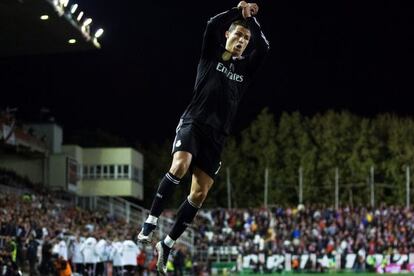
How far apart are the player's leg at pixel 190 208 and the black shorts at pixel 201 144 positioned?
0.11 metres

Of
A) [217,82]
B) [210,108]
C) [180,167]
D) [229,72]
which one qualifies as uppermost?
[229,72]

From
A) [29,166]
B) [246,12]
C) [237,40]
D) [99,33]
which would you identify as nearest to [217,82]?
[237,40]

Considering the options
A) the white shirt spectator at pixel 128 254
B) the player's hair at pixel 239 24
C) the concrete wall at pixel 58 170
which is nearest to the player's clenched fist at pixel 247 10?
the player's hair at pixel 239 24

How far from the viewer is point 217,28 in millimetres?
9820

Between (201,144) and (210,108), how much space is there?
419mm

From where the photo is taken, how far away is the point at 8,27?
34.6m

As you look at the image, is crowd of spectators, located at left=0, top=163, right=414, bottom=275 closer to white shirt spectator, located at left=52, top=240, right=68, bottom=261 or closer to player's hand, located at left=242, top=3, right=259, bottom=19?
white shirt spectator, located at left=52, top=240, right=68, bottom=261

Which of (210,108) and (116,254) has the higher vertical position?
(210,108)

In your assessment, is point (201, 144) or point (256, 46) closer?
point (201, 144)

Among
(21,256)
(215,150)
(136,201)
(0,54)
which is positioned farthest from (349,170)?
(215,150)

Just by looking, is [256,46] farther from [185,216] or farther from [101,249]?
[101,249]

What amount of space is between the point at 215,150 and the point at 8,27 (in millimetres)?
26257

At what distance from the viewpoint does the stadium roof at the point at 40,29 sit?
103ft

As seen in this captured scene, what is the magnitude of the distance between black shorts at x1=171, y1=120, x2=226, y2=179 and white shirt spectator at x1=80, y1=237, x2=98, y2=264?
22009mm
